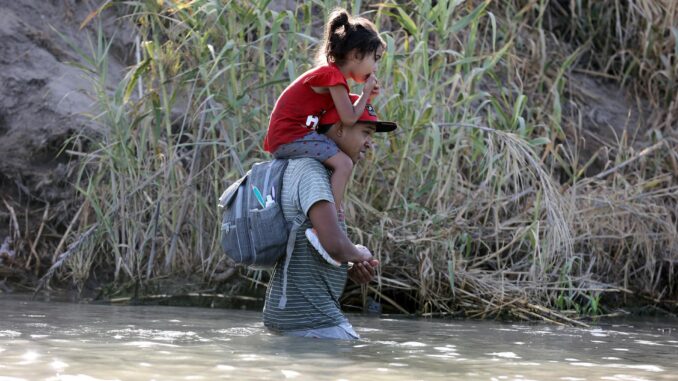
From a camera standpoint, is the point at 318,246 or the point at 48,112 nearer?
the point at 318,246

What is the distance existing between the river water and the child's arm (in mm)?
903

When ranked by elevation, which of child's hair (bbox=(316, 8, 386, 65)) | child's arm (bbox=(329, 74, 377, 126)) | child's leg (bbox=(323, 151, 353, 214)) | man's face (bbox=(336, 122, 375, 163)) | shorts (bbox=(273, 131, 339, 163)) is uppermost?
child's hair (bbox=(316, 8, 386, 65))

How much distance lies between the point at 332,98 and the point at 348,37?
0.25 meters

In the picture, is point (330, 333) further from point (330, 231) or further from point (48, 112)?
point (48, 112)

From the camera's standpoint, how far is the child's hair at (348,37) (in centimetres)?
425

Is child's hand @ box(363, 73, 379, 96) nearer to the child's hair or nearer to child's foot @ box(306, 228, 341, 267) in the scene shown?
→ the child's hair

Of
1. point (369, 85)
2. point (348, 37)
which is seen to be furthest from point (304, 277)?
point (348, 37)

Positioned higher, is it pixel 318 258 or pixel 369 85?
pixel 369 85

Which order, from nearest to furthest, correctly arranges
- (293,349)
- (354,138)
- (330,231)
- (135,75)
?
(293,349) < (330,231) < (354,138) < (135,75)

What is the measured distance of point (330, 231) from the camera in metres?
4.08

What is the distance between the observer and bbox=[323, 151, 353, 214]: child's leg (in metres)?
4.29

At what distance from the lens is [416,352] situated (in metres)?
4.09

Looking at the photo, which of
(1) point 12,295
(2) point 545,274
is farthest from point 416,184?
(1) point 12,295

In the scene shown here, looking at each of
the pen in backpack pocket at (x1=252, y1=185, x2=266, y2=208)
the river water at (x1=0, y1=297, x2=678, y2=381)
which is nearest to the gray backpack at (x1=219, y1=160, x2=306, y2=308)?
the pen in backpack pocket at (x1=252, y1=185, x2=266, y2=208)
